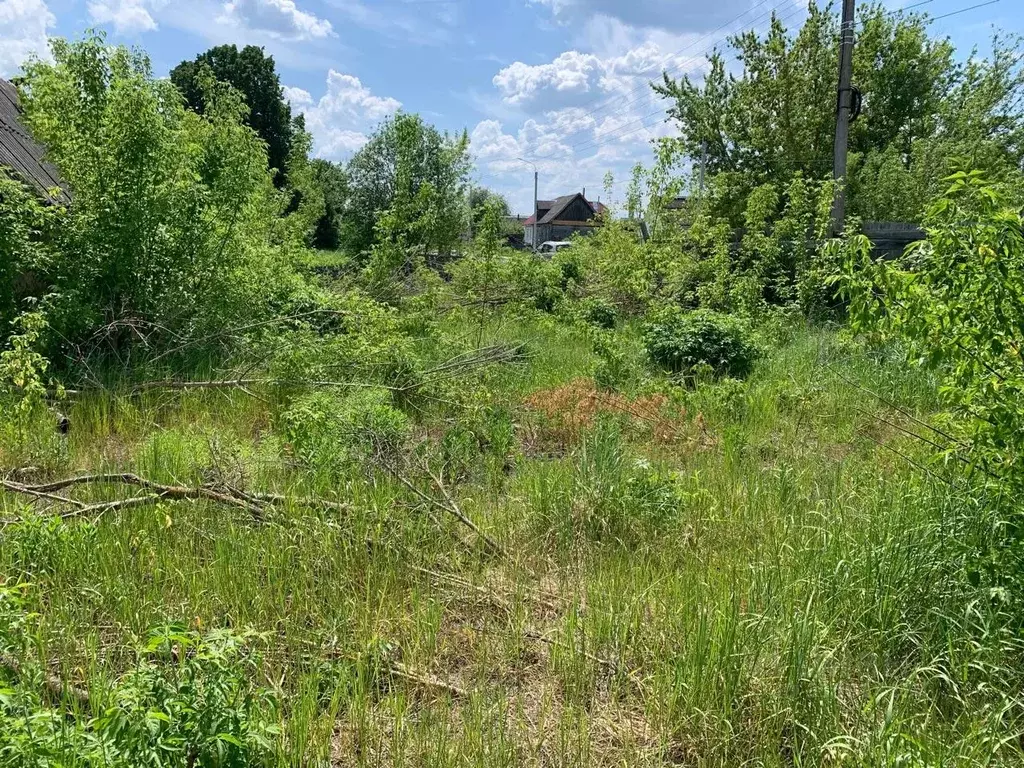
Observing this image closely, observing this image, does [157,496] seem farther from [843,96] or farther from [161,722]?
[843,96]

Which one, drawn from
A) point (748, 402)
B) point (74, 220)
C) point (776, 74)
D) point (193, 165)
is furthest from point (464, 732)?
point (776, 74)

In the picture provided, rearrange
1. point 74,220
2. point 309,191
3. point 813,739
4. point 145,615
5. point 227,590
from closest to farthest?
point 813,739
point 145,615
point 227,590
point 74,220
point 309,191

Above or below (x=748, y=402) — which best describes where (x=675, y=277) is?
above

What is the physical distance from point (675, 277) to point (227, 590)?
9.74m

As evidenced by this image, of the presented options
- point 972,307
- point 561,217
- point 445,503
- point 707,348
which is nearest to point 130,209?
point 445,503

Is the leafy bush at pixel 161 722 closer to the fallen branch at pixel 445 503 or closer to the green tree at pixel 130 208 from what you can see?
the fallen branch at pixel 445 503

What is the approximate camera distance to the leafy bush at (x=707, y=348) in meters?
8.08

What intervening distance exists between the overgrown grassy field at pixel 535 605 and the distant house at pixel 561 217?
61.3m

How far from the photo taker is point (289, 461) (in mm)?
4805

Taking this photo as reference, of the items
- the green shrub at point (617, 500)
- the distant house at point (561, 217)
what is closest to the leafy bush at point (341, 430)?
the green shrub at point (617, 500)

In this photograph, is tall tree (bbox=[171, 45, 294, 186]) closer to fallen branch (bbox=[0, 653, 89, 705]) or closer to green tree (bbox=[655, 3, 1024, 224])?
green tree (bbox=[655, 3, 1024, 224])

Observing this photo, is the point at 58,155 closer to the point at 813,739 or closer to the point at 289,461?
the point at 289,461

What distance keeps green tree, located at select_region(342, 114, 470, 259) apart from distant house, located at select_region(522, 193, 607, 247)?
3532 centimetres

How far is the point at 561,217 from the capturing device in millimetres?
70062
